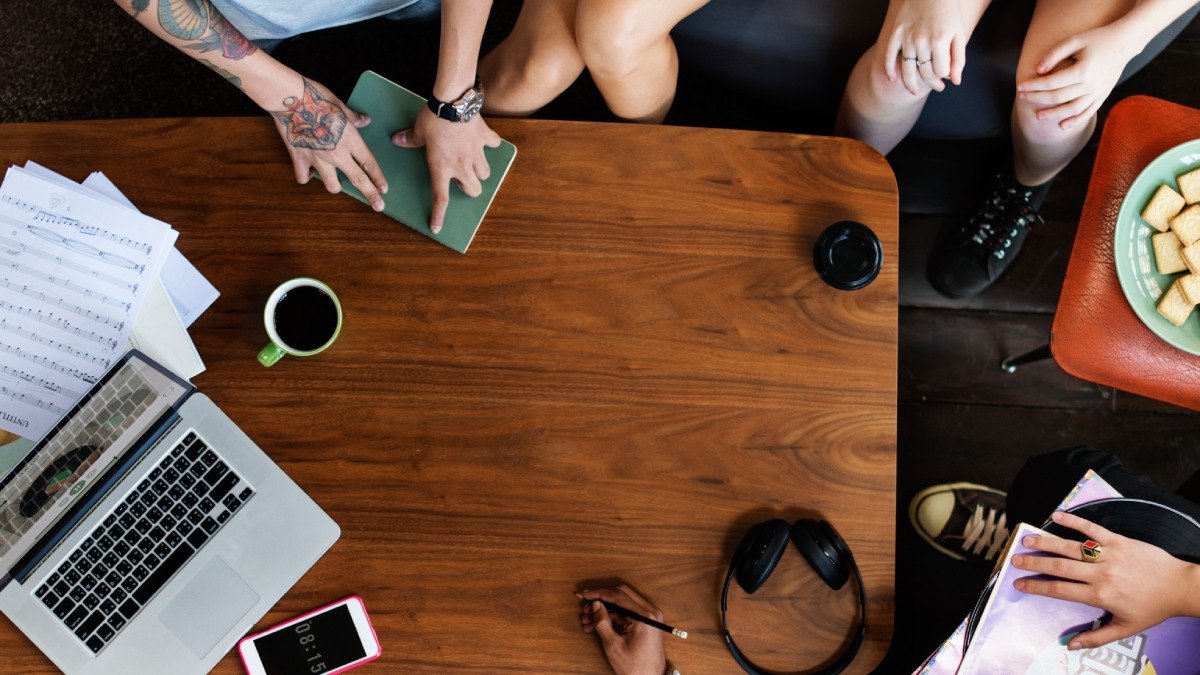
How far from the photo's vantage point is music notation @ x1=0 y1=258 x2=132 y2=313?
36.8 inches

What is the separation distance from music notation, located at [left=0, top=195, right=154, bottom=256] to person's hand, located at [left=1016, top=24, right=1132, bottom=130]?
121 cm

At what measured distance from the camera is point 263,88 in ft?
3.35

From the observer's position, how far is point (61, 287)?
0.94 m

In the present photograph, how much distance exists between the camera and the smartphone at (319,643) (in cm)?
92

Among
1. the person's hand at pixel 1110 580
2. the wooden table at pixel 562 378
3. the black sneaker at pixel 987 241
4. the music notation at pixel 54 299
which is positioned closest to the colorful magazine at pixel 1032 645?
the person's hand at pixel 1110 580

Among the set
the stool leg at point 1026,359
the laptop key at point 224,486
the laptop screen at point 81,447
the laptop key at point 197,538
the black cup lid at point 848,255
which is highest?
the black cup lid at point 848,255

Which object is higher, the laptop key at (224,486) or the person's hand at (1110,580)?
the laptop key at (224,486)

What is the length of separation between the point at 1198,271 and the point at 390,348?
1064 millimetres

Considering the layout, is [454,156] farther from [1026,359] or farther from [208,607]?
[1026,359]

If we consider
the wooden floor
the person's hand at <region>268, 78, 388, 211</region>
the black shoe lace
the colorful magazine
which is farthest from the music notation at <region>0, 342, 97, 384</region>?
the black shoe lace

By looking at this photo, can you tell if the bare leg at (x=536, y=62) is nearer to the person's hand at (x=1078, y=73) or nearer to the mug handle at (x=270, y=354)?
the mug handle at (x=270, y=354)

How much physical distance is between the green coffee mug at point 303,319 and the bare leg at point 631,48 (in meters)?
0.49

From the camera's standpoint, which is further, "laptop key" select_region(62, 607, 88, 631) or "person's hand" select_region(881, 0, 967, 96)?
"person's hand" select_region(881, 0, 967, 96)

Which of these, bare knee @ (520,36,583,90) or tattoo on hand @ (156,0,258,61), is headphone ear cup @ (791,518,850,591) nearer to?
bare knee @ (520,36,583,90)
